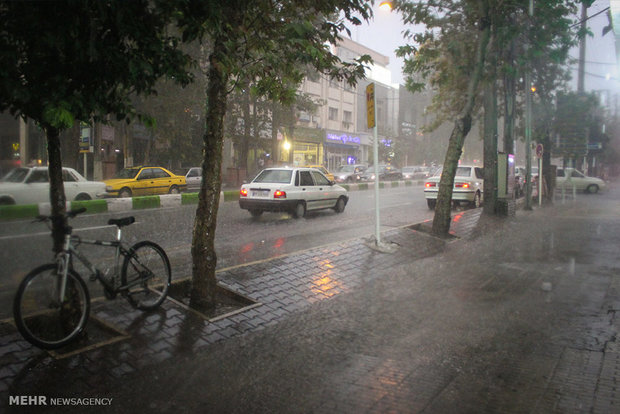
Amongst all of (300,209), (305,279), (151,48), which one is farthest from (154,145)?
(151,48)

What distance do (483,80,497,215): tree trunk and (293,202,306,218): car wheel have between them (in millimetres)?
5942

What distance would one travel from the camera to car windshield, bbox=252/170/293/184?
13906 mm

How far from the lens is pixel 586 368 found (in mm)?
4078

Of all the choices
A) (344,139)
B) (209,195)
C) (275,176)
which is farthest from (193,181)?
(344,139)

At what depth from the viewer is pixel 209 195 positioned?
18.2 ft

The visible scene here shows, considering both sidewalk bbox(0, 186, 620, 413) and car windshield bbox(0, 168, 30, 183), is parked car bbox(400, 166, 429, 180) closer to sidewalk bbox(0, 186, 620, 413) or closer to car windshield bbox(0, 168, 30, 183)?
car windshield bbox(0, 168, 30, 183)

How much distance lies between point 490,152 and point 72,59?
14.0 meters

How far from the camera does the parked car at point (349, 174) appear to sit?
37594 millimetres

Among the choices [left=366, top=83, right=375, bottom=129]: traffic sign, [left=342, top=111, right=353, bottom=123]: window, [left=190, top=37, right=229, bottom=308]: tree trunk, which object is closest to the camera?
[left=190, top=37, right=229, bottom=308]: tree trunk

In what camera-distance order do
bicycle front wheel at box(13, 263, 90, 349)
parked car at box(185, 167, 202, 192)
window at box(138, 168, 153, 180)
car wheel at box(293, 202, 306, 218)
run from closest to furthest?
bicycle front wheel at box(13, 263, 90, 349) < car wheel at box(293, 202, 306, 218) < window at box(138, 168, 153, 180) < parked car at box(185, 167, 202, 192)

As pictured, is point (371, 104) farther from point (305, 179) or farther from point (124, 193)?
point (124, 193)

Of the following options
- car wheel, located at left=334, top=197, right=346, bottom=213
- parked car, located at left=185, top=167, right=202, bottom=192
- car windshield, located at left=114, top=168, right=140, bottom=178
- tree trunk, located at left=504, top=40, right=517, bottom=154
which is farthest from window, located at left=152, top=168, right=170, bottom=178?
tree trunk, located at left=504, top=40, right=517, bottom=154

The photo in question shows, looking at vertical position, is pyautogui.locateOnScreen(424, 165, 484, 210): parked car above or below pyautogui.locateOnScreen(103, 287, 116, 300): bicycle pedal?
above

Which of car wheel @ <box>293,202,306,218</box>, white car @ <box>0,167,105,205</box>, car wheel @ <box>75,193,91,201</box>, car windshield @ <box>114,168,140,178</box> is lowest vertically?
car wheel @ <box>293,202,306,218</box>
